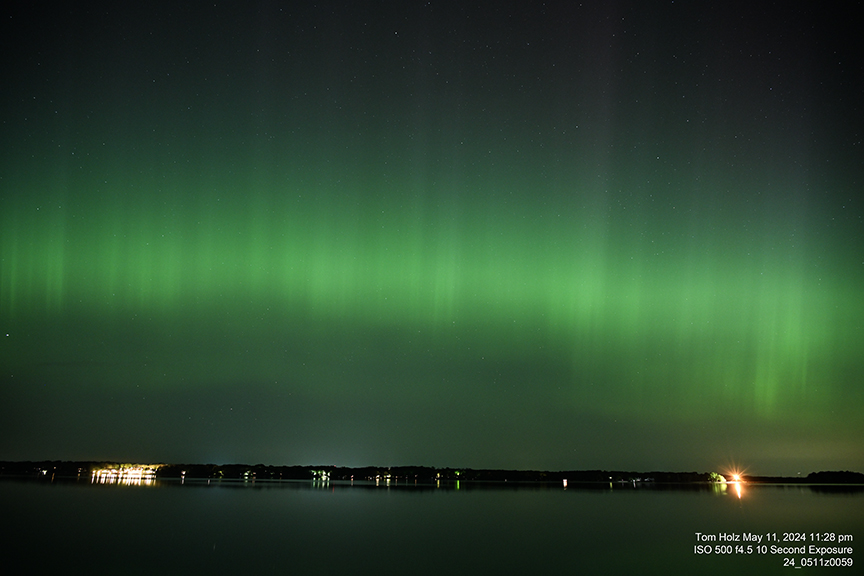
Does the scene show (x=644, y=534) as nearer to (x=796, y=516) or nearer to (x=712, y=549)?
(x=712, y=549)

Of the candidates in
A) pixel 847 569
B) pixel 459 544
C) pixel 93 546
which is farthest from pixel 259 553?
pixel 847 569

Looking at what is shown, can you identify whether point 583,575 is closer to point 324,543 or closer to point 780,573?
point 780,573

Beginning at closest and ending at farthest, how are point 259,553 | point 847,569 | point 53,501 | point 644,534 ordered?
point 847,569 < point 259,553 < point 644,534 < point 53,501

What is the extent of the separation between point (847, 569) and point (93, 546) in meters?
31.6

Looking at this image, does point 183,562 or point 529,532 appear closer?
point 183,562

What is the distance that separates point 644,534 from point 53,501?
53.4 meters

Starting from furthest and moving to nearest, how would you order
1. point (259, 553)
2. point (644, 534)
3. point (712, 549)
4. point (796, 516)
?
point (796, 516) < point (644, 534) < point (712, 549) < point (259, 553)

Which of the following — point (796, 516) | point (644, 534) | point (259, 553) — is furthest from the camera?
point (796, 516)

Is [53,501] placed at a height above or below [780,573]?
below

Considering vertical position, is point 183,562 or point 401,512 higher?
point 183,562

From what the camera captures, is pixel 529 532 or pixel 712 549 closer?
pixel 712 549

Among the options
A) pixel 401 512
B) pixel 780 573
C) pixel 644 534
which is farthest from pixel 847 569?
pixel 401 512

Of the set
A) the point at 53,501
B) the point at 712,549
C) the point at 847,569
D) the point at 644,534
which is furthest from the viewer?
the point at 53,501

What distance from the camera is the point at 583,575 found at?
26.4 meters
